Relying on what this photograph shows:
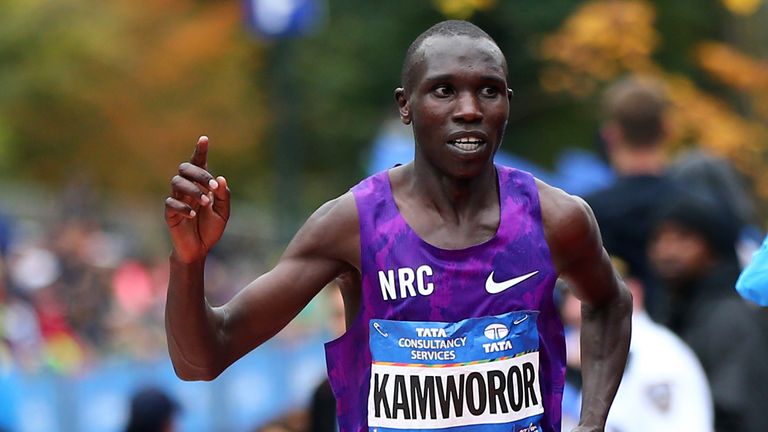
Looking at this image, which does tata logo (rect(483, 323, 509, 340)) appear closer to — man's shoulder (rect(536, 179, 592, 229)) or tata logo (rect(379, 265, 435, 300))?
tata logo (rect(379, 265, 435, 300))

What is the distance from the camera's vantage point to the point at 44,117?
29.3 meters

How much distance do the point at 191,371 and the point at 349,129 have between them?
30.0 meters

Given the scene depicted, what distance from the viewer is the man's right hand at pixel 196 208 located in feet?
14.3

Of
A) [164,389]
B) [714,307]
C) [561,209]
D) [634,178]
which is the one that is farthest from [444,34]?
[164,389]

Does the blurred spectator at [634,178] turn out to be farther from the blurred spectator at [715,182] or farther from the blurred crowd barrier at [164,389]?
the blurred crowd barrier at [164,389]

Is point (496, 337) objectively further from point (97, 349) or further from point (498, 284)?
point (97, 349)

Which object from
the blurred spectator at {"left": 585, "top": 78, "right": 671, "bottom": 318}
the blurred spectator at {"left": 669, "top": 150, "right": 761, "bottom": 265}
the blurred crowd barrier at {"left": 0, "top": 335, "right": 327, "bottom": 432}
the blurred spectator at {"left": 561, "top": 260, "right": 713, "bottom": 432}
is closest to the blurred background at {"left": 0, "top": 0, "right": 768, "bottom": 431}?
the blurred crowd barrier at {"left": 0, "top": 335, "right": 327, "bottom": 432}

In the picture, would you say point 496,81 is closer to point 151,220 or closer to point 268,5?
point 268,5

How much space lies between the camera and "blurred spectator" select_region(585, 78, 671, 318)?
831 cm

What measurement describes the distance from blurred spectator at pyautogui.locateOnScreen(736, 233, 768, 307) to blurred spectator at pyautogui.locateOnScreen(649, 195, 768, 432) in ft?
7.91

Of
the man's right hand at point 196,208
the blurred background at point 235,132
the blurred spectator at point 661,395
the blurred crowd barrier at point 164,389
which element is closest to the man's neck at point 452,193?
the man's right hand at point 196,208

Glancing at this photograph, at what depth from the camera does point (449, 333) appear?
15.0 feet

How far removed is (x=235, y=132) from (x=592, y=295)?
87.3ft

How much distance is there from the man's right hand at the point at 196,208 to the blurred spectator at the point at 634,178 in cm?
405
